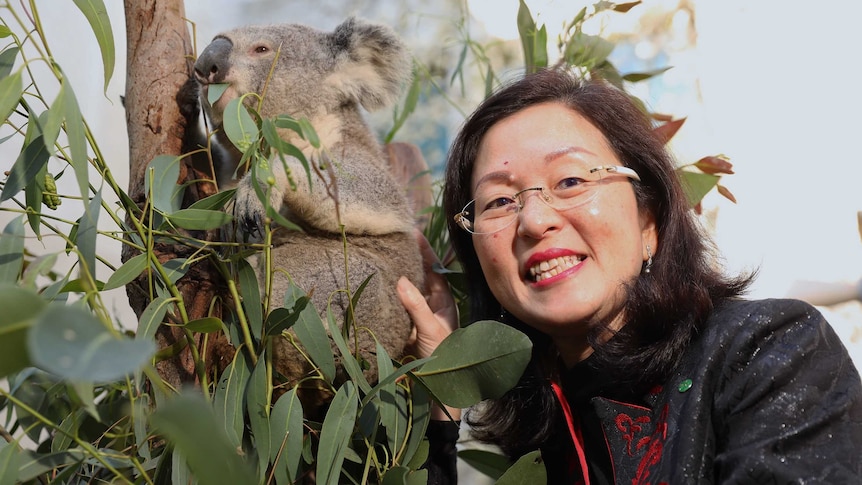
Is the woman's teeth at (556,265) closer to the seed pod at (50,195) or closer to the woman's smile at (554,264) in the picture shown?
the woman's smile at (554,264)

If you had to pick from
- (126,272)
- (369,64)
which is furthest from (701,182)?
(126,272)

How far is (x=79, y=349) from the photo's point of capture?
1.73 feet

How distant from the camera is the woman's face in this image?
135cm

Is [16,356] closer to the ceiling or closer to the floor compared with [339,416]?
closer to the ceiling

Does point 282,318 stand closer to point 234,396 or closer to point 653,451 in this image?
point 234,396

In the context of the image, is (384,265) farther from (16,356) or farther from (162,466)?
(16,356)

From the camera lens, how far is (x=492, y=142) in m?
1.52

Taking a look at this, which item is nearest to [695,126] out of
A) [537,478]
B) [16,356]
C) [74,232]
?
[537,478]

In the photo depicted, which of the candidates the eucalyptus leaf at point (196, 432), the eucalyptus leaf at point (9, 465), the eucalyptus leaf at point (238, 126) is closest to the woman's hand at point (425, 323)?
the eucalyptus leaf at point (238, 126)

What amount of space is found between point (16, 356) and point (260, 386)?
0.63 m

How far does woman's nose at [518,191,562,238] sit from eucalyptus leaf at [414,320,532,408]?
0.76ft

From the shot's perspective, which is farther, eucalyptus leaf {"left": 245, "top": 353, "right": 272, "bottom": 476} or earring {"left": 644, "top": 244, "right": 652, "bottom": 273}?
earring {"left": 644, "top": 244, "right": 652, "bottom": 273}

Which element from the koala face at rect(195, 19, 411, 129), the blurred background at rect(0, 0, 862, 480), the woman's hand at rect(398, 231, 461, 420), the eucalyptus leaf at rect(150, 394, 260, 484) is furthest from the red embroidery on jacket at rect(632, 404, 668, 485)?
the blurred background at rect(0, 0, 862, 480)

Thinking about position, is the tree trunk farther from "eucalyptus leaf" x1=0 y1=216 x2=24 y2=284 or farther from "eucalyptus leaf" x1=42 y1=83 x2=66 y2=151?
"eucalyptus leaf" x1=42 y1=83 x2=66 y2=151
